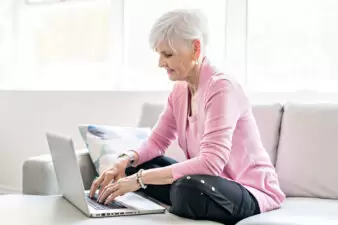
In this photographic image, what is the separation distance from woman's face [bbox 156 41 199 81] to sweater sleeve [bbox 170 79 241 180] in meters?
0.15

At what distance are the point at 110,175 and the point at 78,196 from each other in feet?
0.81

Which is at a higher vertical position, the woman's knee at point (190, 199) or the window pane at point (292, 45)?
the window pane at point (292, 45)

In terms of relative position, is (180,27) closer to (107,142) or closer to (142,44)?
(107,142)

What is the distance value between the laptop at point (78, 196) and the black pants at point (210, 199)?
12 centimetres

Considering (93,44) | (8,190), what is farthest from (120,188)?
(8,190)

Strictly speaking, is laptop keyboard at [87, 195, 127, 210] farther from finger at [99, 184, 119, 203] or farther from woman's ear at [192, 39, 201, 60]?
woman's ear at [192, 39, 201, 60]

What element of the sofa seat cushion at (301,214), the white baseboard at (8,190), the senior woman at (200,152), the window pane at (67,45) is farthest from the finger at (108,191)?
the white baseboard at (8,190)

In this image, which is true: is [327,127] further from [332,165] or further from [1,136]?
[1,136]

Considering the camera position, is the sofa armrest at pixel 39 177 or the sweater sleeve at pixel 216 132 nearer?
the sweater sleeve at pixel 216 132

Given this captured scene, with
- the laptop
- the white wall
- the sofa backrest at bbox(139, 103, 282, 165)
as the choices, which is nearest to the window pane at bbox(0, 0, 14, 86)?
the white wall

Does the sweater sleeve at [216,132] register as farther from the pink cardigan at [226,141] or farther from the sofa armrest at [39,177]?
the sofa armrest at [39,177]

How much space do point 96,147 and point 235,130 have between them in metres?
0.69

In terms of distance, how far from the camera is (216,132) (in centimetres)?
171

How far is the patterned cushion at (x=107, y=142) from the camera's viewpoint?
220 cm
